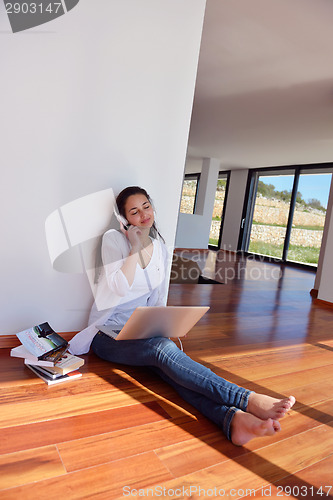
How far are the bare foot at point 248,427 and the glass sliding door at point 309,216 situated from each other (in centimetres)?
785

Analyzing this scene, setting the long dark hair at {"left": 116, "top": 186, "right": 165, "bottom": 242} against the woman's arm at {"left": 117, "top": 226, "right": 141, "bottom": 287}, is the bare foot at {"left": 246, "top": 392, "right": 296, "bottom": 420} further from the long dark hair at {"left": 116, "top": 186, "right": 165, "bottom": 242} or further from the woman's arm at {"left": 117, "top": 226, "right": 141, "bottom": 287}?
the long dark hair at {"left": 116, "top": 186, "right": 165, "bottom": 242}

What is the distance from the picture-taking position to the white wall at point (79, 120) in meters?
1.94

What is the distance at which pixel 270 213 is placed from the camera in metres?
9.80

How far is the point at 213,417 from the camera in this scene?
1484 millimetres

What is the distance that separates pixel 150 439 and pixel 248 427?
1.16 feet

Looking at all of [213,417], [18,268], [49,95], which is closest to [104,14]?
[49,95]

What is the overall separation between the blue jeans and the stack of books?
206 mm

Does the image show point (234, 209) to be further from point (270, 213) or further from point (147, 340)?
point (147, 340)

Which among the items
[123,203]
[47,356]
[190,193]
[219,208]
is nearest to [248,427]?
[47,356]

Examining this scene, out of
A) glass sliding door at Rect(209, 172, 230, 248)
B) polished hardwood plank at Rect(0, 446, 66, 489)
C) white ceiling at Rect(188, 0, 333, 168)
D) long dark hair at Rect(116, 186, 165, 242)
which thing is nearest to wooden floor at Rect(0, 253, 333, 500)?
polished hardwood plank at Rect(0, 446, 66, 489)

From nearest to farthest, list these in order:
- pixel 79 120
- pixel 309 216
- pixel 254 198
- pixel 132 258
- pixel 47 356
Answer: pixel 47 356
pixel 132 258
pixel 79 120
pixel 309 216
pixel 254 198

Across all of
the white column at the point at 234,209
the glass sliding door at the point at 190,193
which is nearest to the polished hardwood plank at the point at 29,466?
the white column at the point at 234,209

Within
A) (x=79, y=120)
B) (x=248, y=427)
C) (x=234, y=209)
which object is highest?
(x=234, y=209)

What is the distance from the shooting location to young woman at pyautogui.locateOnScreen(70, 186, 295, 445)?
4.56 ft
